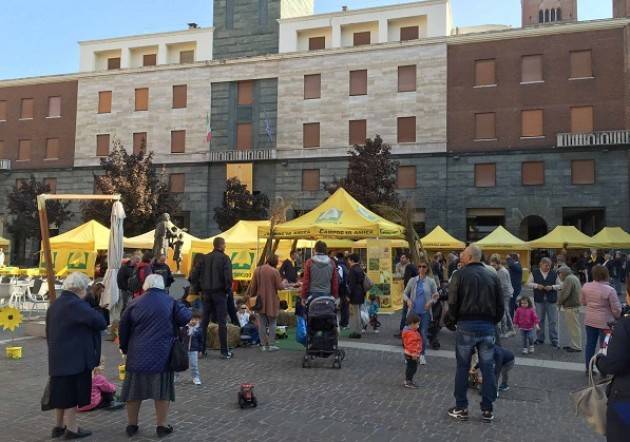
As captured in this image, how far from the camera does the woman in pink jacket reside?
7.94 m

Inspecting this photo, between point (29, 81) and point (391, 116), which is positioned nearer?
point (391, 116)

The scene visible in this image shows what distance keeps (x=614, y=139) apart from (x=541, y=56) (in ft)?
21.5

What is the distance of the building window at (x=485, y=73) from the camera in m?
34.8

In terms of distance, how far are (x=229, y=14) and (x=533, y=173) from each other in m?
24.6

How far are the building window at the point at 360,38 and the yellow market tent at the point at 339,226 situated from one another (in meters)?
26.5

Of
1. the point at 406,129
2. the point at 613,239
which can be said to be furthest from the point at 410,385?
the point at 406,129

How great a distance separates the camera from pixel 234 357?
9539mm

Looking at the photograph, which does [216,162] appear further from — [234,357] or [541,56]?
[234,357]

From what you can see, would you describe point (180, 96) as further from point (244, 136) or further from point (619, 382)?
point (619, 382)

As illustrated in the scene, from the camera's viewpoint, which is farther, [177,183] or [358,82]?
[177,183]

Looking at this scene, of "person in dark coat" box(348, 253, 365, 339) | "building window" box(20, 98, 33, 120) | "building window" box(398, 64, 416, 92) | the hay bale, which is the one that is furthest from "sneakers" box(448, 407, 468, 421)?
"building window" box(20, 98, 33, 120)

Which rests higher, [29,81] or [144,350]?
[29,81]

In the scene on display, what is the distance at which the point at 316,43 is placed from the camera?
132 ft

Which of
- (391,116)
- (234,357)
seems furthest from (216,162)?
(234,357)
